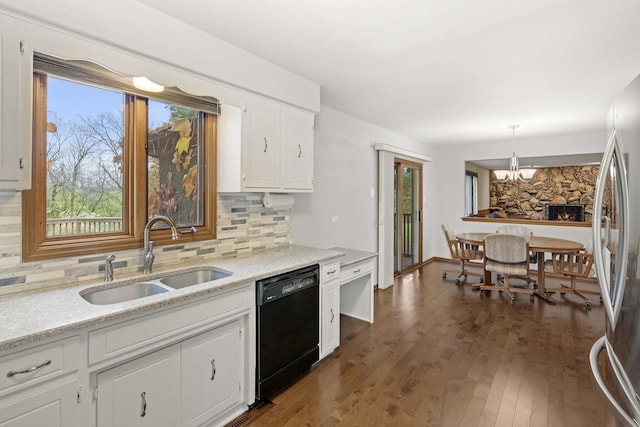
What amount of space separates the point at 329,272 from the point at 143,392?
1.57m

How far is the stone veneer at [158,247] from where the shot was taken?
1654 mm

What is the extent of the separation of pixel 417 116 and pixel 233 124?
2.83 meters

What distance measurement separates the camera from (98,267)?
197 cm

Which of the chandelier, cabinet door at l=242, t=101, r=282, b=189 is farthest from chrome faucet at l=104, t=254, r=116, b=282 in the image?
the chandelier

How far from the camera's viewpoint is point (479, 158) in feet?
21.5

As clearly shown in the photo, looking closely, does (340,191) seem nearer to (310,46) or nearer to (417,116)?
(417,116)

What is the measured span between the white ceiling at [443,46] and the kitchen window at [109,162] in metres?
0.62

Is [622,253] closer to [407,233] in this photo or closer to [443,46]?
[443,46]

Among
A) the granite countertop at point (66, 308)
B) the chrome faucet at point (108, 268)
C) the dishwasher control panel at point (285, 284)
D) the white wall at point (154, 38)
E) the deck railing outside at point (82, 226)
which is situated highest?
the white wall at point (154, 38)

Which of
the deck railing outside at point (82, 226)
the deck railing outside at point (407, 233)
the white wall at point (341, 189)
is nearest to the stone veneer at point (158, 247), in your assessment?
the deck railing outside at point (82, 226)

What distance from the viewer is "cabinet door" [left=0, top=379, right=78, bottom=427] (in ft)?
3.96

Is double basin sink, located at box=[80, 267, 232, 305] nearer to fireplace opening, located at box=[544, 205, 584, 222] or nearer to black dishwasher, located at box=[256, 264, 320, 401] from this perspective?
black dishwasher, located at box=[256, 264, 320, 401]

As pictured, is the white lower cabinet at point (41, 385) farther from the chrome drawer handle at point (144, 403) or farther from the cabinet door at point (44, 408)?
the chrome drawer handle at point (144, 403)

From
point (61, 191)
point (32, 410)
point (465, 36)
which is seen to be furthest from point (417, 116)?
point (32, 410)
